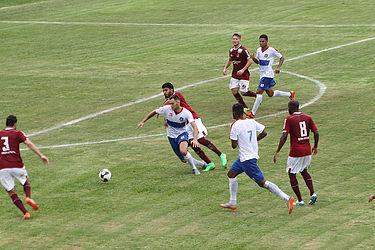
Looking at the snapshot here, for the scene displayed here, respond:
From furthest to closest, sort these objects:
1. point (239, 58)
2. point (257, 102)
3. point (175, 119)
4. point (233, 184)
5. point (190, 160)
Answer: point (239, 58)
point (257, 102)
point (190, 160)
point (175, 119)
point (233, 184)

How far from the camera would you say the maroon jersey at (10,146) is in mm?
13383

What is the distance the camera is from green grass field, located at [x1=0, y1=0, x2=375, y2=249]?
12.8 metres

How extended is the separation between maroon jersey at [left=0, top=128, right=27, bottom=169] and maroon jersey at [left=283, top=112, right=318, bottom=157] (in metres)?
5.58

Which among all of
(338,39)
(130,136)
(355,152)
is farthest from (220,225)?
(338,39)

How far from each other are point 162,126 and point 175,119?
5.59 metres

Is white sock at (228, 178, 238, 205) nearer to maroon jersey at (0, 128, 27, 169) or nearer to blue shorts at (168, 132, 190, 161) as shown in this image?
blue shorts at (168, 132, 190, 161)

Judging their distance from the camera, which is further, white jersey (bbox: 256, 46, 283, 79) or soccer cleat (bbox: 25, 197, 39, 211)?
white jersey (bbox: 256, 46, 283, 79)

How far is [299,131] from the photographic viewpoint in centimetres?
1371

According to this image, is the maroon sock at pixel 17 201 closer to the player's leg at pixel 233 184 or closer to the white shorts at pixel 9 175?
the white shorts at pixel 9 175

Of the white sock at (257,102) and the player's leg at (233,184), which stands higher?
the player's leg at (233,184)

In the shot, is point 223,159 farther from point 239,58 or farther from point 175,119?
point 239,58

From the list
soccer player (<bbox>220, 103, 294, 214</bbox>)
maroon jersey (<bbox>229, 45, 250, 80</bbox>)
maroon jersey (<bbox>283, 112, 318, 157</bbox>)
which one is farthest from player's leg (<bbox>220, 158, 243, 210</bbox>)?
maroon jersey (<bbox>229, 45, 250, 80</bbox>)

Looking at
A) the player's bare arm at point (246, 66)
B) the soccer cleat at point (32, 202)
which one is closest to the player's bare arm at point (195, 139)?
the soccer cleat at point (32, 202)

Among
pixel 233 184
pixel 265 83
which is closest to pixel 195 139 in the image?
pixel 233 184
